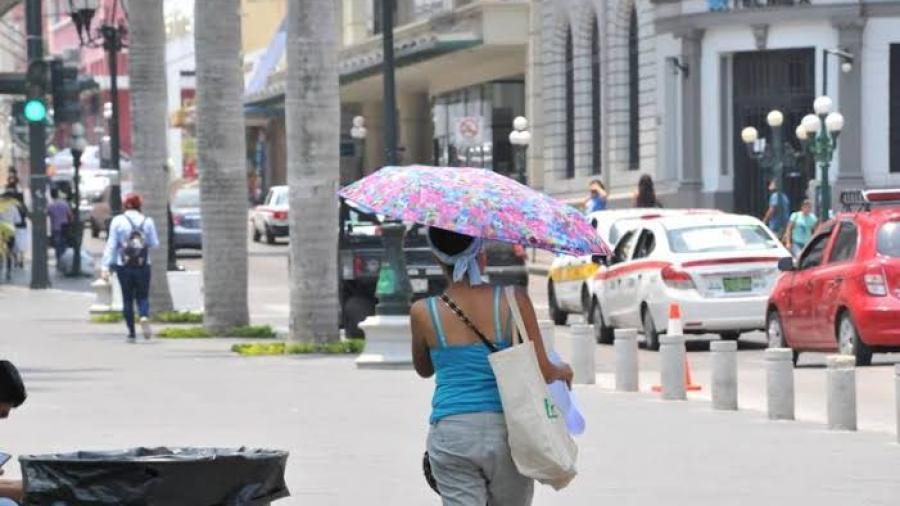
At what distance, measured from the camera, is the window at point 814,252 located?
2375 cm

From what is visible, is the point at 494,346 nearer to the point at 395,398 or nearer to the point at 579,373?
the point at 395,398

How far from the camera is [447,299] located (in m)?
8.88

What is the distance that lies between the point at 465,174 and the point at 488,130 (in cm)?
5933

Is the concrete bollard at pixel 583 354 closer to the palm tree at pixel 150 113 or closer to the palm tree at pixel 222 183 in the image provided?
the palm tree at pixel 222 183

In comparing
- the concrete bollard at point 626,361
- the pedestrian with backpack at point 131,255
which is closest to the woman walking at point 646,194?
the pedestrian with backpack at point 131,255

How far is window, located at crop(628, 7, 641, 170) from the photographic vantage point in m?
58.8

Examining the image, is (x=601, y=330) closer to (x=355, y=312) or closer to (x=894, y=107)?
(x=355, y=312)

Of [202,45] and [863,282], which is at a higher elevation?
[202,45]

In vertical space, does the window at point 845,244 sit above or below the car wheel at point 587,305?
above

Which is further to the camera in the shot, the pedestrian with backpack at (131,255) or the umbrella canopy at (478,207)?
the pedestrian with backpack at (131,255)

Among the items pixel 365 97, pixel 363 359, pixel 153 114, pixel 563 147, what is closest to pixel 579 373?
pixel 363 359

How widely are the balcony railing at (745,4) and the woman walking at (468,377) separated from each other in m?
45.6

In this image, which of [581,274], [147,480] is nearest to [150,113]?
[581,274]

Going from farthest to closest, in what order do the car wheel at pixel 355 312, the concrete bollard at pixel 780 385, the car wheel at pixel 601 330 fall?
1. the car wheel at pixel 601 330
2. the car wheel at pixel 355 312
3. the concrete bollard at pixel 780 385
